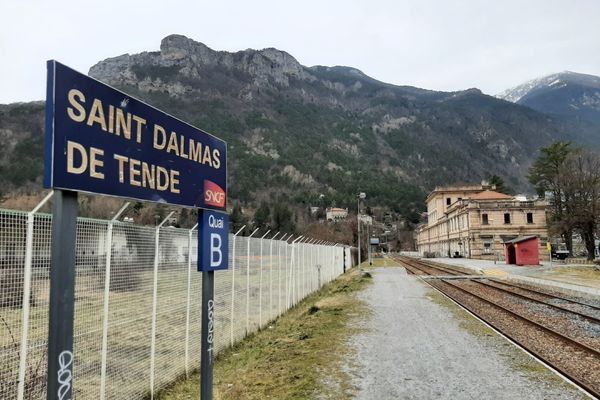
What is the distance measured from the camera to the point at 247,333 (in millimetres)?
11672

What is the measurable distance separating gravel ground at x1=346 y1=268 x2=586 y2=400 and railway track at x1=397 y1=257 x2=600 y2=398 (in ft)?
1.77

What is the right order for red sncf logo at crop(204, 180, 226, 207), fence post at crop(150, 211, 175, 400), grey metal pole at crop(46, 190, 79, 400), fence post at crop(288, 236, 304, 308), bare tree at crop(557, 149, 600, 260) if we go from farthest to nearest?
bare tree at crop(557, 149, 600, 260) → fence post at crop(288, 236, 304, 308) → fence post at crop(150, 211, 175, 400) → red sncf logo at crop(204, 180, 226, 207) → grey metal pole at crop(46, 190, 79, 400)

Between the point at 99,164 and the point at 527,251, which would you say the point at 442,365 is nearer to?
the point at 99,164

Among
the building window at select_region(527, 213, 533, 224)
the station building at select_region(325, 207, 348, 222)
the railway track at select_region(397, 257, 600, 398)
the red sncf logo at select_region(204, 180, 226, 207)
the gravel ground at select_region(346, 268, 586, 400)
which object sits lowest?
A: the railway track at select_region(397, 257, 600, 398)

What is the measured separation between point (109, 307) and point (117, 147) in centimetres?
312

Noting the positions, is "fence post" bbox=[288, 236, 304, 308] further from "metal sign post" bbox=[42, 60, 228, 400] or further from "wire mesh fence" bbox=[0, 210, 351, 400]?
"metal sign post" bbox=[42, 60, 228, 400]

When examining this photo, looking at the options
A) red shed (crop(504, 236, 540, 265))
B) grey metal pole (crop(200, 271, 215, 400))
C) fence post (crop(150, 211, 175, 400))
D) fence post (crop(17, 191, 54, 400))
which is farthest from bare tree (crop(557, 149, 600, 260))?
fence post (crop(17, 191, 54, 400))

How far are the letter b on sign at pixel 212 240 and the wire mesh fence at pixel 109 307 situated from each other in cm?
142

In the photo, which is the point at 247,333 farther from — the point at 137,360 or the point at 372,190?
the point at 372,190

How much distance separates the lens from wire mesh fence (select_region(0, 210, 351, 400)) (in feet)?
13.8

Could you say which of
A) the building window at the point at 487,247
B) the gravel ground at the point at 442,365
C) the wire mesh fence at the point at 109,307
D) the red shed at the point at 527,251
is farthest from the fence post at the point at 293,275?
the building window at the point at 487,247

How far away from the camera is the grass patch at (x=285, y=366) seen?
7066 mm

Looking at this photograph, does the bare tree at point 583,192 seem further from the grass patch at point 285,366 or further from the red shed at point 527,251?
the grass patch at point 285,366

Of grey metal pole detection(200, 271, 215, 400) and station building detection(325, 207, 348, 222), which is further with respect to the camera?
station building detection(325, 207, 348, 222)
